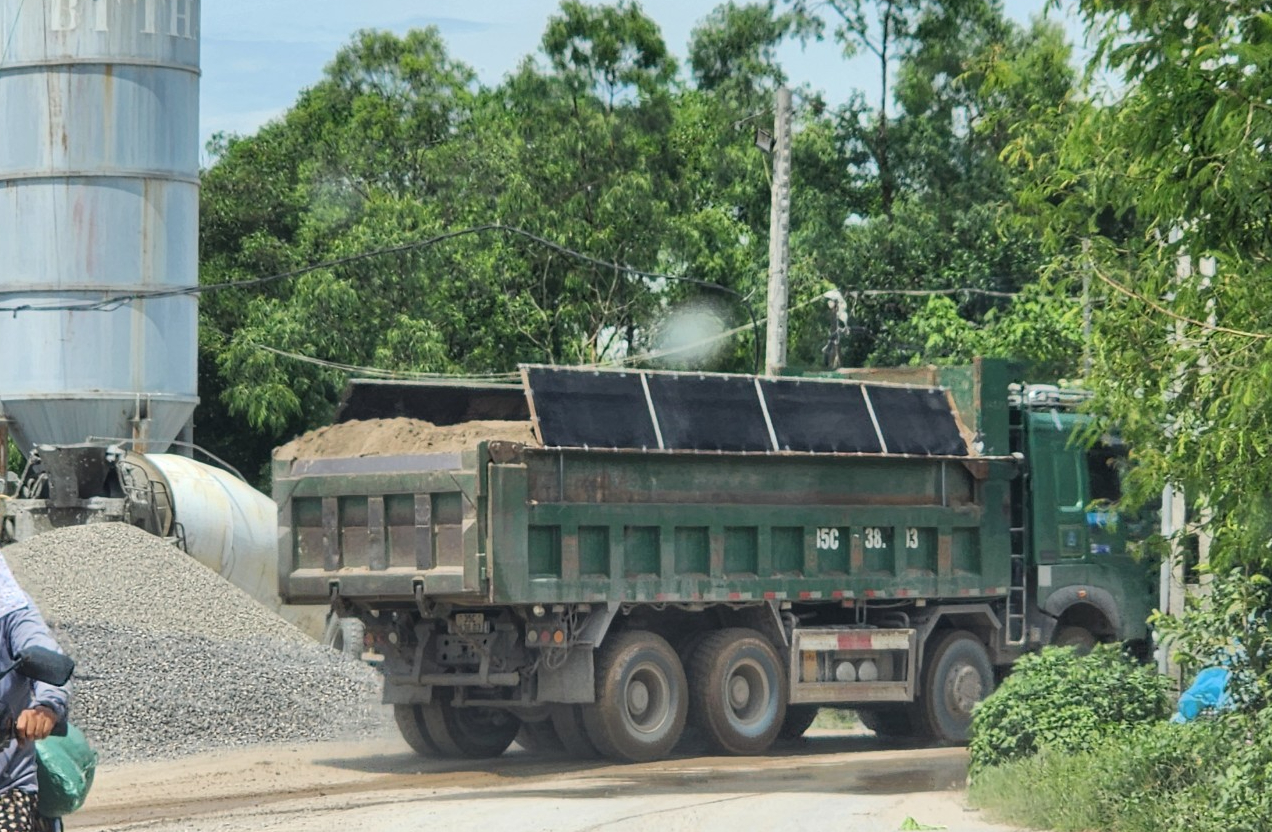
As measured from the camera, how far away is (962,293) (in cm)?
3772

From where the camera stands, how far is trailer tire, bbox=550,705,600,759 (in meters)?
16.4

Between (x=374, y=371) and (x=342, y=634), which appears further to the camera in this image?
(x=374, y=371)

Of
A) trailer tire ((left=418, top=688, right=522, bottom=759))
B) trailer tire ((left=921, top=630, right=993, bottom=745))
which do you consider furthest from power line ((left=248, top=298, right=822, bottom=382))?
trailer tire ((left=418, top=688, right=522, bottom=759))

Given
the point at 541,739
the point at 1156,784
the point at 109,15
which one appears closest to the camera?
Answer: the point at 1156,784

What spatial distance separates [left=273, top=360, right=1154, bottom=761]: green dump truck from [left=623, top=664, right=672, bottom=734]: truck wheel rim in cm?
2

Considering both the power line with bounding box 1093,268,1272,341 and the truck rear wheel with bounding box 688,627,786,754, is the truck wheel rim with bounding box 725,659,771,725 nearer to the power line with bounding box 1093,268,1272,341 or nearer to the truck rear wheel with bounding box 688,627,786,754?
the truck rear wheel with bounding box 688,627,786,754

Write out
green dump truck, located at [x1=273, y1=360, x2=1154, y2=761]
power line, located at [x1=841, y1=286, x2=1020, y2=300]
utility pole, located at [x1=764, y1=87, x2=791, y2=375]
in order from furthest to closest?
power line, located at [x1=841, y1=286, x2=1020, y2=300]
utility pole, located at [x1=764, y1=87, x2=791, y2=375]
green dump truck, located at [x1=273, y1=360, x2=1154, y2=761]

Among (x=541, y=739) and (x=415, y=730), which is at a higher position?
(x=415, y=730)

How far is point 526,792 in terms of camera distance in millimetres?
14023

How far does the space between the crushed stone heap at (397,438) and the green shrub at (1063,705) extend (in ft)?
13.1

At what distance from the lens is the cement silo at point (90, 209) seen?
31.8 metres

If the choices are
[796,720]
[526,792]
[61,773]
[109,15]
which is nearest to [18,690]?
[61,773]

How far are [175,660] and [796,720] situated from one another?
18.7 ft

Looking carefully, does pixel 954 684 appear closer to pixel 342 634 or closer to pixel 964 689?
pixel 964 689
